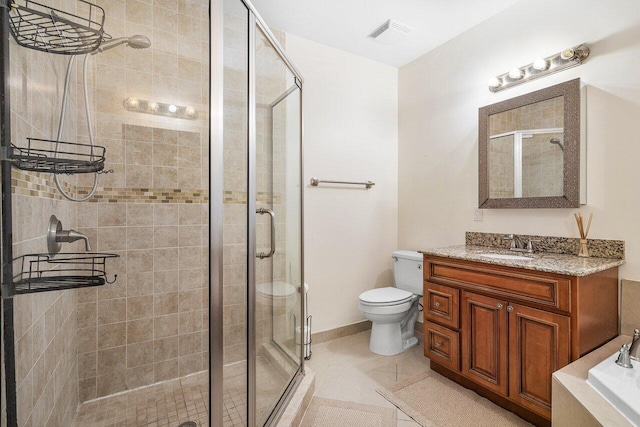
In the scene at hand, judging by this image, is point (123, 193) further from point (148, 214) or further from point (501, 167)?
point (501, 167)

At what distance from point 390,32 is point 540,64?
3.61 ft

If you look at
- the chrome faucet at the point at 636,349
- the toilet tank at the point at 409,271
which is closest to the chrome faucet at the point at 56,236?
the toilet tank at the point at 409,271

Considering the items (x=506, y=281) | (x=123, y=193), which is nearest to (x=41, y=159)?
(x=123, y=193)

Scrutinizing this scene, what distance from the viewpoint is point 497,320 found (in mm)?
1735

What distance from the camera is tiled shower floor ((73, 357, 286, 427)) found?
1317mm

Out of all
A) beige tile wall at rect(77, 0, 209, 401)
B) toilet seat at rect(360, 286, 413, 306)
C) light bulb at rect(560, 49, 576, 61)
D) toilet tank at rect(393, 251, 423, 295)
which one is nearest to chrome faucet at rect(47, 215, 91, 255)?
beige tile wall at rect(77, 0, 209, 401)

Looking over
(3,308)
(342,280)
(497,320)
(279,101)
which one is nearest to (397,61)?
(279,101)

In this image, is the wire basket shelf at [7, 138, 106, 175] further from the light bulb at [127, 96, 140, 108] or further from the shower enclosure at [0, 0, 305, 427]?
the light bulb at [127, 96, 140, 108]

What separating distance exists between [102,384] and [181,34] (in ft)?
6.58

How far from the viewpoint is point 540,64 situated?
1966 mm

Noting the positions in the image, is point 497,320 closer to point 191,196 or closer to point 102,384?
point 191,196

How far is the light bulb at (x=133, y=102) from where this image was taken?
5.56 feet

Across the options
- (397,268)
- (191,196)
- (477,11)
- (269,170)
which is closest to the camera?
(269,170)

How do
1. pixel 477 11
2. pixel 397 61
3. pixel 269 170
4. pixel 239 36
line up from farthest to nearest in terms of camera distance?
pixel 397 61 → pixel 477 11 → pixel 269 170 → pixel 239 36
